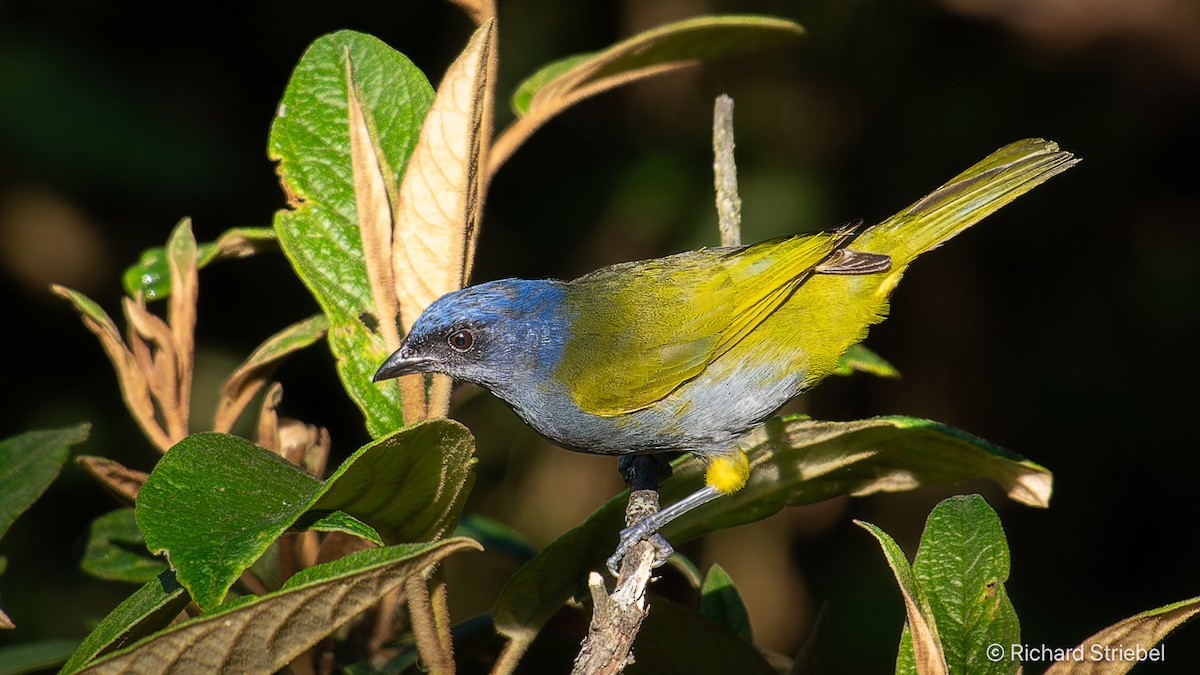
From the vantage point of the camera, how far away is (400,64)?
2270mm

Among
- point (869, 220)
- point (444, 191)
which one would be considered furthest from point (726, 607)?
point (869, 220)

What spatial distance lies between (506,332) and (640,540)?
0.89 meters

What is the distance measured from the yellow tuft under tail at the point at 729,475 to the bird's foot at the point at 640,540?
0.15 metres

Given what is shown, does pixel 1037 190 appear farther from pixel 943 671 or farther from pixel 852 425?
pixel 943 671

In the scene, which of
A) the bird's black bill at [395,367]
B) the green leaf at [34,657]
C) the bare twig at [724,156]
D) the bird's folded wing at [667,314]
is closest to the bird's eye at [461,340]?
the bird's folded wing at [667,314]

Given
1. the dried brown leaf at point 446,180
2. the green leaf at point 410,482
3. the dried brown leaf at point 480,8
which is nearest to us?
the green leaf at point 410,482

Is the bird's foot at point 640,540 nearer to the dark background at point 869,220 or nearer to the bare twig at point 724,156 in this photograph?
the bare twig at point 724,156

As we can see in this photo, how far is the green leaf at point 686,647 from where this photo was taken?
2014 millimetres

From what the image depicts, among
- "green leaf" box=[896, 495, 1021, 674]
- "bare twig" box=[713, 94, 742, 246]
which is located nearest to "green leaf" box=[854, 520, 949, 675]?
"green leaf" box=[896, 495, 1021, 674]

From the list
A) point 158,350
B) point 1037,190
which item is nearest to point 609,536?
point 158,350

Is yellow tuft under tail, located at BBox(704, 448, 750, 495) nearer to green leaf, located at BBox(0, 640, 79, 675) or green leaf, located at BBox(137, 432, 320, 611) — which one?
green leaf, located at BBox(137, 432, 320, 611)

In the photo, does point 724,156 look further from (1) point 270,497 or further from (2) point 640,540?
(1) point 270,497

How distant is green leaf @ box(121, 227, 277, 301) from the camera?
2.45 metres

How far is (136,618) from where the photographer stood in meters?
1.59
